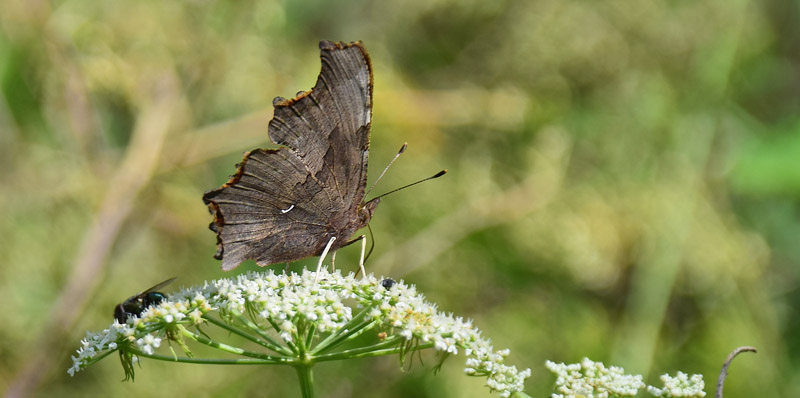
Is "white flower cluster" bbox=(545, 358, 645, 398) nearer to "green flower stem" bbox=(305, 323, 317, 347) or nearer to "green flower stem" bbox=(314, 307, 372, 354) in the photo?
"green flower stem" bbox=(314, 307, 372, 354)

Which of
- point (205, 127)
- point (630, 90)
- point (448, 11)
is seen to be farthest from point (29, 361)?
point (630, 90)

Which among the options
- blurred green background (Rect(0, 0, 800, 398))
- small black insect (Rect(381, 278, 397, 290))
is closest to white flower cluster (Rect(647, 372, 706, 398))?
small black insect (Rect(381, 278, 397, 290))

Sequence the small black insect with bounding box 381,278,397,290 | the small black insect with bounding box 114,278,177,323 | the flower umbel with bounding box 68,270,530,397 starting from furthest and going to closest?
the small black insect with bounding box 114,278,177,323, the small black insect with bounding box 381,278,397,290, the flower umbel with bounding box 68,270,530,397

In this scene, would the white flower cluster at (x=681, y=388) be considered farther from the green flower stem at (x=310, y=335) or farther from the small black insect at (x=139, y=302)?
the small black insect at (x=139, y=302)

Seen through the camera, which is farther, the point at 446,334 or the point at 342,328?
the point at 342,328

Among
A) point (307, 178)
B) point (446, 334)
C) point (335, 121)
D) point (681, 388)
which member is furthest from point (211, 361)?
point (681, 388)

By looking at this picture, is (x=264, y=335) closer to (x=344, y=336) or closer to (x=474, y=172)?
(x=344, y=336)

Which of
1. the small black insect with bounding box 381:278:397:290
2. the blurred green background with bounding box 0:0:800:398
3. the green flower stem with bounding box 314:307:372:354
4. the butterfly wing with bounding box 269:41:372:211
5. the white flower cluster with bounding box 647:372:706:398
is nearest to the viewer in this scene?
the white flower cluster with bounding box 647:372:706:398
